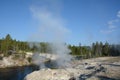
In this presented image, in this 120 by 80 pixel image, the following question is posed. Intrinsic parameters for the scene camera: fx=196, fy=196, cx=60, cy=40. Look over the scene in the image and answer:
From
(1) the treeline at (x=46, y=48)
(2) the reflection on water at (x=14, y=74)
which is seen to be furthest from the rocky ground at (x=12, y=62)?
(2) the reflection on water at (x=14, y=74)

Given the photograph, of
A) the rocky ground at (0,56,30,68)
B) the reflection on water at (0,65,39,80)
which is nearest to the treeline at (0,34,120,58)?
the rocky ground at (0,56,30,68)

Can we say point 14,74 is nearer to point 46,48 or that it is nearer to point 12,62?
point 12,62

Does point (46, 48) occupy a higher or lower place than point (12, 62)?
higher

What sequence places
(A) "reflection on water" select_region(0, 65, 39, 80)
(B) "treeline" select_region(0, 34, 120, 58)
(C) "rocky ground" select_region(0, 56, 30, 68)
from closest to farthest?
(A) "reflection on water" select_region(0, 65, 39, 80) → (C) "rocky ground" select_region(0, 56, 30, 68) → (B) "treeline" select_region(0, 34, 120, 58)

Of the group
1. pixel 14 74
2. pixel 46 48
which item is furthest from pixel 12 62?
pixel 46 48

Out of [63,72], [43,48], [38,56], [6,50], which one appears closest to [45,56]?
[38,56]

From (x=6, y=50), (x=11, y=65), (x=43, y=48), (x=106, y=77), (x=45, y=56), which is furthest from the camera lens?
(x=43, y=48)

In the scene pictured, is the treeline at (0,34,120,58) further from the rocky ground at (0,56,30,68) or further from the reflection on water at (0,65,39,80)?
the reflection on water at (0,65,39,80)

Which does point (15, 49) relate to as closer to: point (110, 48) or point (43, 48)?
point (43, 48)

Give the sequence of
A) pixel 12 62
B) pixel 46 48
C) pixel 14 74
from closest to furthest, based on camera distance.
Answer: pixel 14 74, pixel 12 62, pixel 46 48

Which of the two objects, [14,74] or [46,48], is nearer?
[14,74]

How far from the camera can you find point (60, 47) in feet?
403

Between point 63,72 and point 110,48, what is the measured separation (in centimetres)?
11063

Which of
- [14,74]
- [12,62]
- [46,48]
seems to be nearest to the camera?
[14,74]
